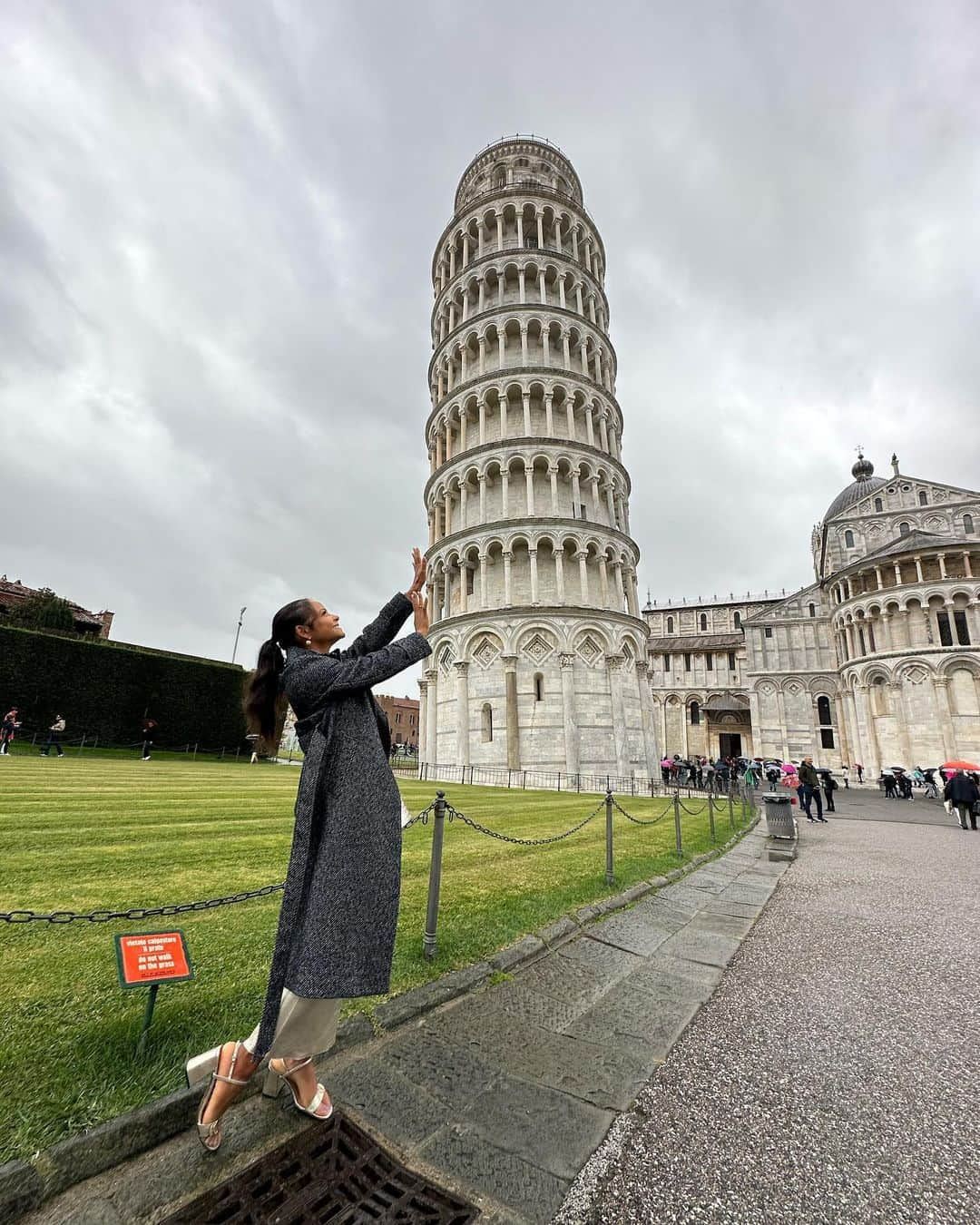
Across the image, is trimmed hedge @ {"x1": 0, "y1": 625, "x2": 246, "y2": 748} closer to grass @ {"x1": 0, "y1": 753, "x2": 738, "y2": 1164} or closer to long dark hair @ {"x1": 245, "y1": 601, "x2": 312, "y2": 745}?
grass @ {"x1": 0, "y1": 753, "x2": 738, "y2": 1164}

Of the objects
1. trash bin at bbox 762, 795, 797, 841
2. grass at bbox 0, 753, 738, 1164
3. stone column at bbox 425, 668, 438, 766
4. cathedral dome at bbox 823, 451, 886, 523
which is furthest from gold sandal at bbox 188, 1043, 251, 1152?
cathedral dome at bbox 823, 451, 886, 523

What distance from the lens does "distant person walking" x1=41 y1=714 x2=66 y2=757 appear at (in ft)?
76.5

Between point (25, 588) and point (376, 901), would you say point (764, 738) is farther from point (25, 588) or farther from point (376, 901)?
point (25, 588)

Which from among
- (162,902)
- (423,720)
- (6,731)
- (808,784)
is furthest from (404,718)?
(162,902)

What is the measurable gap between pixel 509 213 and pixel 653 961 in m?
40.0

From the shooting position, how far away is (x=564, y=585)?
2750 centimetres

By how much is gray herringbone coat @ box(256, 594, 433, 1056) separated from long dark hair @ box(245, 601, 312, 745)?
157mm

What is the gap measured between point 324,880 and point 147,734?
97.2 ft

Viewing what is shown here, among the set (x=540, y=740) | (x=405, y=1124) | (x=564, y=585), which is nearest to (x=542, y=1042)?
(x=405, y=1124)

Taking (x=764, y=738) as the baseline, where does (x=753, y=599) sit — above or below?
above

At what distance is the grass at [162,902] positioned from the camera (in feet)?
8.77

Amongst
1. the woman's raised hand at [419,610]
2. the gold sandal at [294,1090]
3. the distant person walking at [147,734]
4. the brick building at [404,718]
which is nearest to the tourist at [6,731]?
the distant person walking at [147,734]

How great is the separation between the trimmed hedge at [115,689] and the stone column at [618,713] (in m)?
21.6

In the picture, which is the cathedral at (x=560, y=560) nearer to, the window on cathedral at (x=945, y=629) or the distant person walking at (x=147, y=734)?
the window on cathedral at (x=945, y=629)
